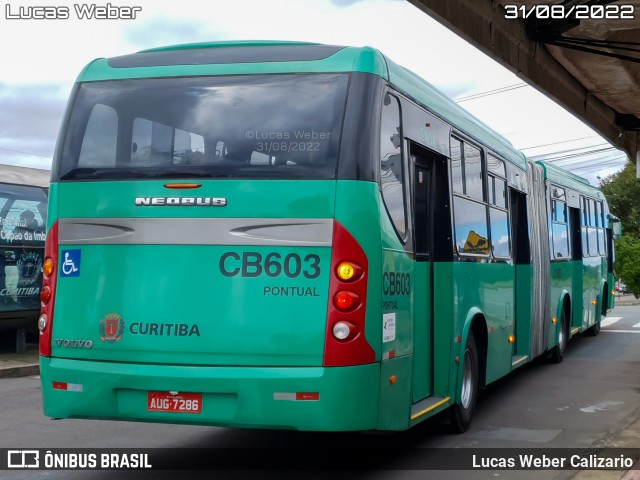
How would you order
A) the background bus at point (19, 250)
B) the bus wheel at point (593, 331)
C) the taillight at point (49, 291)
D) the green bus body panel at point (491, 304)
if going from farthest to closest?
the bus wheel at point (593, 331)
the background bus at point (19, 250)
the green bus body panel at point (491, 304)
the taillight at point (49, 291)

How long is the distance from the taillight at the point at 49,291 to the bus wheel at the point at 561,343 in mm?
10365

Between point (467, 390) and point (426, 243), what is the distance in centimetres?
212

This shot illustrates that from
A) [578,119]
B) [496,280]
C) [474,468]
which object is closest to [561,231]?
[578,119]

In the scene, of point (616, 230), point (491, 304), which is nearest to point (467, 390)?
point (491, 304)

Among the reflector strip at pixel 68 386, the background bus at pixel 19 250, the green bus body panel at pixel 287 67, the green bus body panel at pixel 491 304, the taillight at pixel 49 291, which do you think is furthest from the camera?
the background bus at pixel 19 250

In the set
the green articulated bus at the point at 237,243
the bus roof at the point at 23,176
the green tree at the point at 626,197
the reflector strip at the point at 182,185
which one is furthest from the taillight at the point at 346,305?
the green tree at the point at 626,197

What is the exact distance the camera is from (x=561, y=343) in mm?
15977

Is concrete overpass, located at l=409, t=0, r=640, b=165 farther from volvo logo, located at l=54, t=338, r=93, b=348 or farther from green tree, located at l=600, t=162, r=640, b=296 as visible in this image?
green tree, located at l=600, t=162, r=640, b=296

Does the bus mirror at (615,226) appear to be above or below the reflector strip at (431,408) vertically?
above

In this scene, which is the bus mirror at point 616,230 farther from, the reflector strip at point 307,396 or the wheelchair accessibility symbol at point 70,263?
the wheelchair accessibility symbol at point 70,263

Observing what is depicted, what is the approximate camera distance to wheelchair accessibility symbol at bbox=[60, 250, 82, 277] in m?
6.98

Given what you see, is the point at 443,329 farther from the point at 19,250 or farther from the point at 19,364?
the point at 19,250

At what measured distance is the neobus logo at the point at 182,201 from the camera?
668cm

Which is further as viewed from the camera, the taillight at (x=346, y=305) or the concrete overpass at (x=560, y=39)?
the concrete overpass at (x=560, y=39)
